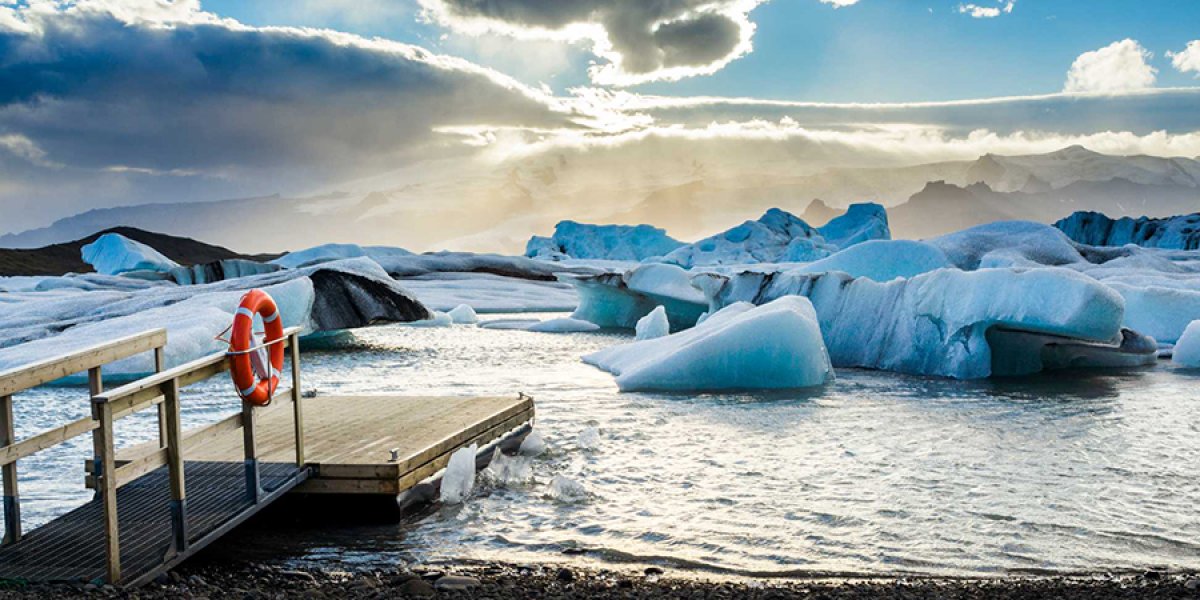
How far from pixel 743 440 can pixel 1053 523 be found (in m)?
3.16

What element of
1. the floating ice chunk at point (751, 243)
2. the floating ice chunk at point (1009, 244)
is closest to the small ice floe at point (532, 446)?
the floating ice chunk at point (1009, 244)

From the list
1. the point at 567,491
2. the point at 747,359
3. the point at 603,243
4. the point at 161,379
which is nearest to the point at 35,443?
the point at 161,379

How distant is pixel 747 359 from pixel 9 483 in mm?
8886

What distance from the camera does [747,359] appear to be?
39.2 feet

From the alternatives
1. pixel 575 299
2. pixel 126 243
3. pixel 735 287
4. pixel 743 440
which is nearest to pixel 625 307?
pixel 735 287

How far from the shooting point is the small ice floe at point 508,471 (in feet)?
22.2

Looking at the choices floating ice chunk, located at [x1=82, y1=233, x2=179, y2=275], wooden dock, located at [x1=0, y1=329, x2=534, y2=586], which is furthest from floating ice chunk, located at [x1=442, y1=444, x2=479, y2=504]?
floating ice chunk, located at [x1=82, y1=233, x2=179, y2=275]

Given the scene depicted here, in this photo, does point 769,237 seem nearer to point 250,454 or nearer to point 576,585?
point 250,454

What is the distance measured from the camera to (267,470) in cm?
558

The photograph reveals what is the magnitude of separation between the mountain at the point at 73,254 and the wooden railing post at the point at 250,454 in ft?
235

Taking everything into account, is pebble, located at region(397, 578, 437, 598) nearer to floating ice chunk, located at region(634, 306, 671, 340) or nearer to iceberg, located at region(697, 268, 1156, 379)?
iceberg, located at region(697, 268, 1156, 379)

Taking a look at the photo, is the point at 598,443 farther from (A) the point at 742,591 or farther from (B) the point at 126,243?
(B) the point at 126,243

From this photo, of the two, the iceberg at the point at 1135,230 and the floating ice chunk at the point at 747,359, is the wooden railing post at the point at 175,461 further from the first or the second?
the iceberg at the point at 1135,230

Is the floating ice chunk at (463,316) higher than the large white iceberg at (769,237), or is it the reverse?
the large white iceberg at (769,237)
